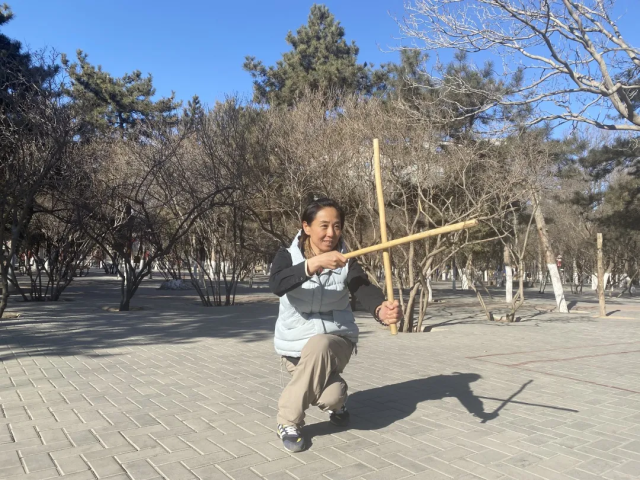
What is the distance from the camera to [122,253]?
15.2 metres

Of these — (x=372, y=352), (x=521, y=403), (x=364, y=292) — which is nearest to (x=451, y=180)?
(x=372, y=352)

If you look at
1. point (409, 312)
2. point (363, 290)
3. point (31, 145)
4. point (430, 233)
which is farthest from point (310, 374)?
point (31, 145)

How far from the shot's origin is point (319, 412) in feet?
16.1

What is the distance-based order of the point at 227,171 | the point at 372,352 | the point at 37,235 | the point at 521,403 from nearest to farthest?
the point at 521,403 < the point at 372,352 < the point at 227,171 < the point at 37,235

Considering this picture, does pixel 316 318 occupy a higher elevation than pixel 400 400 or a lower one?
higher

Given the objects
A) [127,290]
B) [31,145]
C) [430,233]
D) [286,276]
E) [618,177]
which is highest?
[618,177]

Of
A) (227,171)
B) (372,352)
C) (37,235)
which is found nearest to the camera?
(372,352)

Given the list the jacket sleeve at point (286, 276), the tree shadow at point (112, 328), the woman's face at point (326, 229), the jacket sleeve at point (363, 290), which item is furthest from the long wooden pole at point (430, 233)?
the tree shadow at point (112, 328)

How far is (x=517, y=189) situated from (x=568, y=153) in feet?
23.9

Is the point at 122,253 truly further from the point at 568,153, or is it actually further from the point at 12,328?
the point at 568,153

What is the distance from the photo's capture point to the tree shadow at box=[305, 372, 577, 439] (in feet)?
15.0

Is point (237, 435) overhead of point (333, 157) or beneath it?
beneath

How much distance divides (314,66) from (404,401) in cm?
2168

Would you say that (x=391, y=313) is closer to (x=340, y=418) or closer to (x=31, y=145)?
(x=340, y=418)
